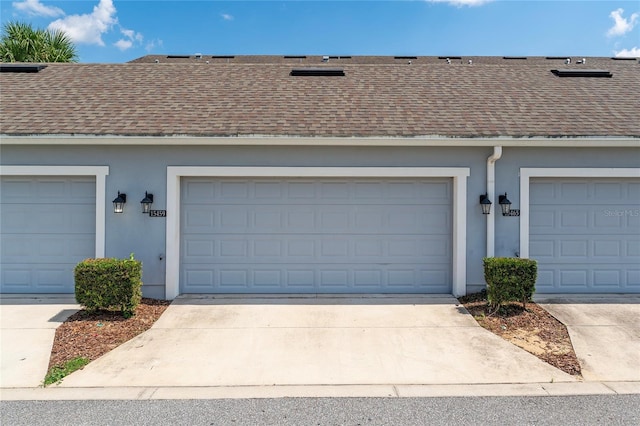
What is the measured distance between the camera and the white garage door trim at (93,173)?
674 centimetres

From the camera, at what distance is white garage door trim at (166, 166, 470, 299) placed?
22.1 feet

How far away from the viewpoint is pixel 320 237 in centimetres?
703

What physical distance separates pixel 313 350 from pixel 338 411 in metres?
1.36

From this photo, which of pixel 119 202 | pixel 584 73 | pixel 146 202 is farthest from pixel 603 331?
pixel 119 202

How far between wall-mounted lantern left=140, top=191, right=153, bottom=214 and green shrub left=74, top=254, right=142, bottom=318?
1.29 metres

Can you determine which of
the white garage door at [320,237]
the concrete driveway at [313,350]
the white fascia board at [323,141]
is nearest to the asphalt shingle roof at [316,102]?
the white fascia board at [323,141]

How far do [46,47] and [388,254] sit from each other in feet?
43.9

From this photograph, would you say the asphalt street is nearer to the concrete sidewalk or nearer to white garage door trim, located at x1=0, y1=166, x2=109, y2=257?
the concrete sidewalk

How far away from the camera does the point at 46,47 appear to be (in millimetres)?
12656

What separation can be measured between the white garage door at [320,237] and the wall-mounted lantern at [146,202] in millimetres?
829

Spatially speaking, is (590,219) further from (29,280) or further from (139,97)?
(29,280)

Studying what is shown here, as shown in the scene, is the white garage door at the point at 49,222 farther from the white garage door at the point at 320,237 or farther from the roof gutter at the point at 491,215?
the roof gutter at the point at 491,215

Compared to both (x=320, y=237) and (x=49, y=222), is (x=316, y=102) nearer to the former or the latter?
(x=320, y=237)

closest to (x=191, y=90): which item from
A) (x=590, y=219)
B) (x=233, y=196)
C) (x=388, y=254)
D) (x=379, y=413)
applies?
(x=233, y=196)
